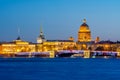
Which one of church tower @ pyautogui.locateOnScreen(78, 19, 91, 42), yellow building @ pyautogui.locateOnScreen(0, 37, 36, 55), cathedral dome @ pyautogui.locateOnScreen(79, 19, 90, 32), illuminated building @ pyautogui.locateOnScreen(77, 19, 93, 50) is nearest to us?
yellow building @ pyautogui.locateOnScreen(0, 37, 36, 55)

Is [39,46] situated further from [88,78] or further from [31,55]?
[88,78]

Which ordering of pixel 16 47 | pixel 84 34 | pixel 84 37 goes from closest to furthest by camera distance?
pixel 16 47 → pixel 84 37 → pixel 84 34

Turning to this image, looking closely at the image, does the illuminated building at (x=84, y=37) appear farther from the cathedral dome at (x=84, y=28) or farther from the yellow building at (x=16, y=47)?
the yellow building at (x=16, y=47)

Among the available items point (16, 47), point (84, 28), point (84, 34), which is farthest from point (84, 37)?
point (16, 47)

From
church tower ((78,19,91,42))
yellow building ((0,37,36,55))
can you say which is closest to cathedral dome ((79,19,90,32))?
church tower ((78,19,91,42))

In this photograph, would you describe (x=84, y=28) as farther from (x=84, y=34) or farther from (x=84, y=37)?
(x=84, y=37)

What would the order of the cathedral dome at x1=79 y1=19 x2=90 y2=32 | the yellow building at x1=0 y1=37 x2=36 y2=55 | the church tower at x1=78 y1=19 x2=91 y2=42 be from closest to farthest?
1. the yellow building at x1=0 y1=37 x2=36 y2=55
2. the church tower at x1=78 y1=19 x2=91 y2=42
3. the cathedral dome at x1=79 y1=19 x2=90 y2=32

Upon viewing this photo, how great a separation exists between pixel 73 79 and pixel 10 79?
562 cm

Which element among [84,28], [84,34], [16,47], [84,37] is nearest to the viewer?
[16,47]

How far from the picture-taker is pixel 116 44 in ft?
540

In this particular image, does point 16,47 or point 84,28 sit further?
point 84,28

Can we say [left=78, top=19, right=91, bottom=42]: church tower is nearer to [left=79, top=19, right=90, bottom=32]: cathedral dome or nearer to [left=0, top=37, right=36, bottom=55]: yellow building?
[left=79, top=19, right=90, bottom=32]: cathedral dome

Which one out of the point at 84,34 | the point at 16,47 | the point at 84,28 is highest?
the point at 84,28

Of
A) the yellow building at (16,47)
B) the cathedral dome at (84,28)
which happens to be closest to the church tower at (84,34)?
the cathedral dome at (84,28)
